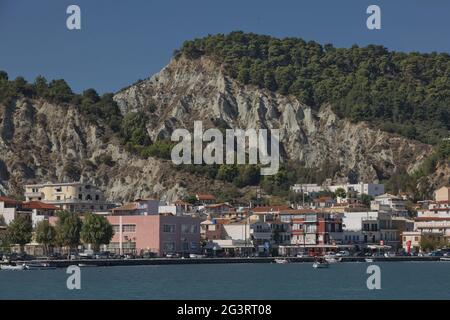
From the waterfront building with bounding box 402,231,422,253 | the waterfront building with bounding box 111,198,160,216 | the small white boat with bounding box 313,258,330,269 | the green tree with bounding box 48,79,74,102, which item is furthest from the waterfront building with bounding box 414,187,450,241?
the green tree with bounding box 48,79,74,102

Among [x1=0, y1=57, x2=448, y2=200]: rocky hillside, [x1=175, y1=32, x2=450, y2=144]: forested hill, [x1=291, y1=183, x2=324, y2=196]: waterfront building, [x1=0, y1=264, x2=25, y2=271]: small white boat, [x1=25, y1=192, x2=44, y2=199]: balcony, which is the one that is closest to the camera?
[x1=0, y1=264, x2=25, y2=271]: small white boat

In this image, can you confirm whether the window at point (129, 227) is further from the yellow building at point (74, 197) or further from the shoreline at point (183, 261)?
the yellow building at point (74, 197)

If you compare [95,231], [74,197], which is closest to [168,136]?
[74,197]

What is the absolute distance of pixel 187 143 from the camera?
5438 inches

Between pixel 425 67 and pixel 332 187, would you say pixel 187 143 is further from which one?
pixel 425 67

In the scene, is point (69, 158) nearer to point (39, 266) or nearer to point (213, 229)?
point (213, 229)

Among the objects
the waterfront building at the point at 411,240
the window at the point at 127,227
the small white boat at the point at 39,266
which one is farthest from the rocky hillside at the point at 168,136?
the small white boat at the point at 39,266

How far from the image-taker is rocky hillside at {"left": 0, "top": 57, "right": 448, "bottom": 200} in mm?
128125

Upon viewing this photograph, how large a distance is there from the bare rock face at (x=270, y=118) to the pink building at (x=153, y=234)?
49.8 meters

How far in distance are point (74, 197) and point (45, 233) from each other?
22.8 meters

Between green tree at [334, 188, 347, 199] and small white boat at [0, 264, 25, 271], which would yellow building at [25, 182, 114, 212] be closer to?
green tree at [334, 188, 347, 199]

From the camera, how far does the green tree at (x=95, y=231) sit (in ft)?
271

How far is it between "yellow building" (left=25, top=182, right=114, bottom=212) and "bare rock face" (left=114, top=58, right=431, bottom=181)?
35.6 meters
